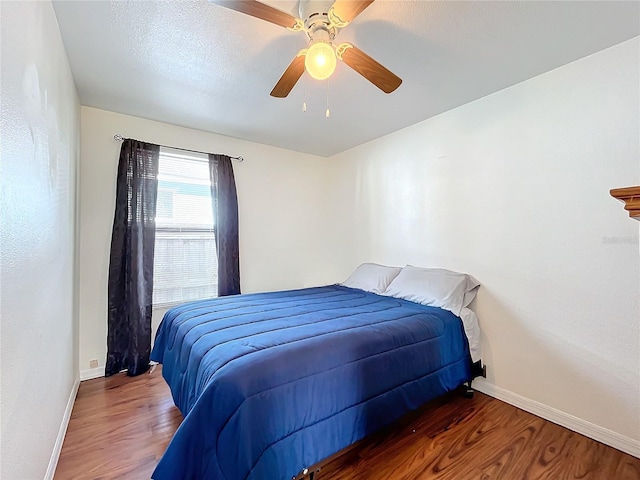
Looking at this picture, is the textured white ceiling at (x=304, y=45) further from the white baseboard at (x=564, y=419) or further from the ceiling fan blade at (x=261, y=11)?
the white baseboard at (x=564, y=419)

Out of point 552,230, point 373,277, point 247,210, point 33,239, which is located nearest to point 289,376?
point 33,239

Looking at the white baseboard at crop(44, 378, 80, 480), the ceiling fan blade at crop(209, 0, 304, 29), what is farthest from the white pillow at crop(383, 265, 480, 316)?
the white baseboard at crop(44, 378, 80, 480)

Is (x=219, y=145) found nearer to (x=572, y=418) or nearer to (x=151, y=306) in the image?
(x=151, y=306)

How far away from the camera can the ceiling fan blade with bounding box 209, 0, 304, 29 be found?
1264 mm

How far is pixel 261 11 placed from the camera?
132 cm

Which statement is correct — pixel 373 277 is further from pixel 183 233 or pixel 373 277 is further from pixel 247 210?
pixel 183 233

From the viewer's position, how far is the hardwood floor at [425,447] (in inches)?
64.1

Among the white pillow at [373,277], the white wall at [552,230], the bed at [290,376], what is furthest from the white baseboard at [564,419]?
the white pillow at [373,277]

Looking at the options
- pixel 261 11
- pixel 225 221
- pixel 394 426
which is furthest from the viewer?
pixel 225 221

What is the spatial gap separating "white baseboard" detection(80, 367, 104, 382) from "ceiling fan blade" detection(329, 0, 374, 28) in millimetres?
3409

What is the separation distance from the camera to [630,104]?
71.9 inches

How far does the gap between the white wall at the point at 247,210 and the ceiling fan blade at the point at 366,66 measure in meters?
2.27

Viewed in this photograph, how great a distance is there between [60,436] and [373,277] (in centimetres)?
272

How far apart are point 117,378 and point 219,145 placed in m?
2.61
